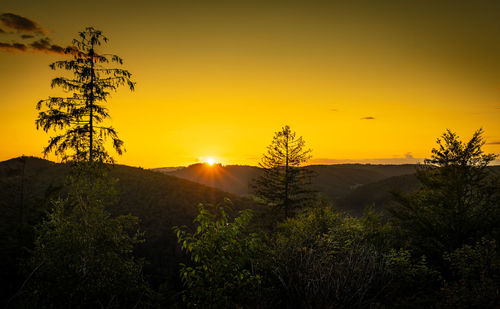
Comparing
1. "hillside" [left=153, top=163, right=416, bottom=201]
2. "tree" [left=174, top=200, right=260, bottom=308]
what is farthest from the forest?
"hillside" [left=153, top=163, right=416, bottom=201]

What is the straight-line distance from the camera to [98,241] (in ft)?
40.6

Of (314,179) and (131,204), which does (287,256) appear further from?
(314,179)

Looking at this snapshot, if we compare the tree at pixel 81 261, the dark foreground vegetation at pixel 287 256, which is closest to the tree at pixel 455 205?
the dark foreground vegetation at pixel 287 256

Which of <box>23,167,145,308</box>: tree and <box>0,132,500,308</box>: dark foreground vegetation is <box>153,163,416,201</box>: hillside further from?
<box>23,167,145,308</box>: tree

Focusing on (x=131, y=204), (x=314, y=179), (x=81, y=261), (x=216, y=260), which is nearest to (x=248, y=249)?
(x=216, y=260)

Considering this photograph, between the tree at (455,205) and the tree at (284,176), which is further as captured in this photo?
the tree at (284,176)

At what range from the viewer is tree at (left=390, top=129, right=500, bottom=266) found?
48.0 ft

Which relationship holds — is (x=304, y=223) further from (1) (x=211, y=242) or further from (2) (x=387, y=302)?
(1) (x=211, y=242)

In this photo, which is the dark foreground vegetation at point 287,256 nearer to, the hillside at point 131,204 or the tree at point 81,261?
the tree at point 81,261

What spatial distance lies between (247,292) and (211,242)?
80.1 inches

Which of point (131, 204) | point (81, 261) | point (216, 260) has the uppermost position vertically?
point (216, 260)

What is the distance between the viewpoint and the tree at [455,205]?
14.6 metres

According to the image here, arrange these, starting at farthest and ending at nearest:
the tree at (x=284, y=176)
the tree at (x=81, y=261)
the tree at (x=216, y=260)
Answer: the tree at (x=284, y=176)
the tree at (x=81, y=261)
the tree at (x=216, y=260)

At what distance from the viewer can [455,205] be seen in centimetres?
1503
